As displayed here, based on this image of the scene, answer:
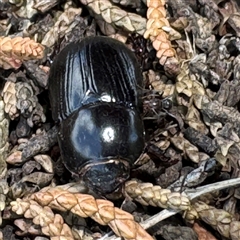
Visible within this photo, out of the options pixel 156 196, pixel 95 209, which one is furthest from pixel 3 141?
pixel 156 196

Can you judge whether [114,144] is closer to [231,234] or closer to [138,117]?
[138,117]

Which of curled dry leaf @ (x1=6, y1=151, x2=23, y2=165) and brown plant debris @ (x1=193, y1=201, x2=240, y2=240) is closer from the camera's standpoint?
brown plant debris @ (x1=193, y1=201, x2=240, y2=240)

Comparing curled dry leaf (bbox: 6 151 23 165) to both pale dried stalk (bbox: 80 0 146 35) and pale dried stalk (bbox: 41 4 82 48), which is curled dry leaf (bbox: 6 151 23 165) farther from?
pale dried stalk (bbox: 80 0 146 35)

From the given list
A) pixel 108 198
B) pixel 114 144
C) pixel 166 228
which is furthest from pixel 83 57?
pixel 166 228

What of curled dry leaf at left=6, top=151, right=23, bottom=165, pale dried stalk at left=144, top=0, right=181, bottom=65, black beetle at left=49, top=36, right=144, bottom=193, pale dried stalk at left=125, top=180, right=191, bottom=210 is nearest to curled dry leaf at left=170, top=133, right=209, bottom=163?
black beetle at left=49, top=36, right=144, bottom=193

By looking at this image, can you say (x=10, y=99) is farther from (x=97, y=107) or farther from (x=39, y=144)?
(x=97, y=107)
